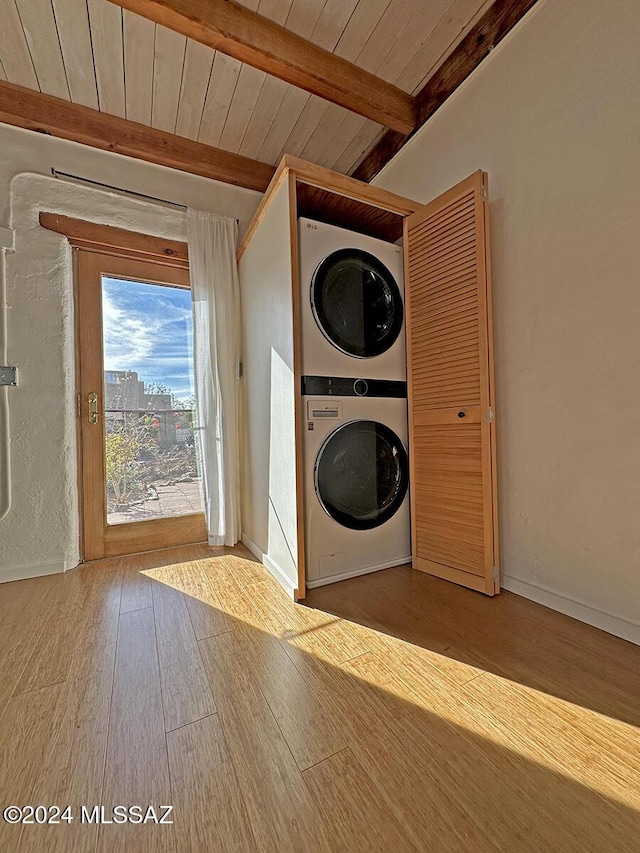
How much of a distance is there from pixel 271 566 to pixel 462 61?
2.71m

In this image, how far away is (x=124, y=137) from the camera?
2.16 metres

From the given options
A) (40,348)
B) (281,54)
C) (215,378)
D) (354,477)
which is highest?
(281,54)

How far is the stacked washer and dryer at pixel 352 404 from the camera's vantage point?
66.5 inches

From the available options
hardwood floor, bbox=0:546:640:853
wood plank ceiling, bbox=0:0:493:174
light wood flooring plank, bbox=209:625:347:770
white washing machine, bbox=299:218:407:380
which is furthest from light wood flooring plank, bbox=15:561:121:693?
wood plank ceiling, bbox=0:0:493:174

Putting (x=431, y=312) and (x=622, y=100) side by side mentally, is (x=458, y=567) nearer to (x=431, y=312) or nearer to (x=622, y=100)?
(x=431, y=312)

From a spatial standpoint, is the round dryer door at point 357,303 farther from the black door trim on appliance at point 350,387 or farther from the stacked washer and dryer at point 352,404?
the black door trim on appliance at point 350,387

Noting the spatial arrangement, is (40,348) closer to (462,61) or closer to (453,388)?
(453,388)

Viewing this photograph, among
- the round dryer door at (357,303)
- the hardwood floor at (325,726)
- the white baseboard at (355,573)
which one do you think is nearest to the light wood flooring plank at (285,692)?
the hardwood floor at (325,726)

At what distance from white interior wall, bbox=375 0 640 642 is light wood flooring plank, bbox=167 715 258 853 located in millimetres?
1315

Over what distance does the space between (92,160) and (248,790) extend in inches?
117

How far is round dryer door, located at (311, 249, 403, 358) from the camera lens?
1.74 m

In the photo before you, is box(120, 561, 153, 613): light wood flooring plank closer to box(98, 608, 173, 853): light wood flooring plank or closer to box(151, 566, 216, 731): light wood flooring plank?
box(151, 566, 216, 731): light wood flooring plank

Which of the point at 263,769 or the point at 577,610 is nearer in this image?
the point at 263,769

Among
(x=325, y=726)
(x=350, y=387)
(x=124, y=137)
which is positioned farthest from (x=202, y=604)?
(x=124, y=137)
